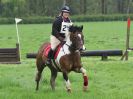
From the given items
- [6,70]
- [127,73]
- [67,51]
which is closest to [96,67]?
[127,73]

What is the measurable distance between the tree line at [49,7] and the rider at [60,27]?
9977 centimetres

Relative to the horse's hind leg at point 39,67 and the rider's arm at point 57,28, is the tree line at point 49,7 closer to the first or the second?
the horse's hind leg at point 39,67

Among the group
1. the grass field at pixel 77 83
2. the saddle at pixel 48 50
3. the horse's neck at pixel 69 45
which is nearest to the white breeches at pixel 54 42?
the saddle at pixel 48 50

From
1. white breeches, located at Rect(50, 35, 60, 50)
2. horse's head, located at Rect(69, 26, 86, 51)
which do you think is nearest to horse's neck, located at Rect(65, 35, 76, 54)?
horse's head, located at Rect(69, 26, 86, 51)

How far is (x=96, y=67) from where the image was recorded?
1956 cm

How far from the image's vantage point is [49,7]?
121125mm

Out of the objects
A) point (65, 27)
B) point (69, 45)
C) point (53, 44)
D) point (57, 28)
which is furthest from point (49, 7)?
point (69, 45)

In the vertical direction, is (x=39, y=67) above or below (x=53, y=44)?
below

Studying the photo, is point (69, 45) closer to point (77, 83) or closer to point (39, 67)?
point (39, 67)

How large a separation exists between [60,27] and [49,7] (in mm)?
108745

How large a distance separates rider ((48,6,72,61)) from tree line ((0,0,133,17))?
327ft

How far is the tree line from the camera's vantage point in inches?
4493

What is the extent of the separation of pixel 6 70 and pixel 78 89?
6079mm

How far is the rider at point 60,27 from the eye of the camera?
42.2 feet
